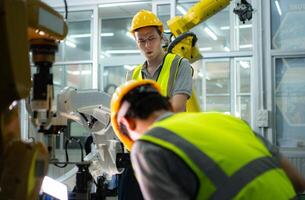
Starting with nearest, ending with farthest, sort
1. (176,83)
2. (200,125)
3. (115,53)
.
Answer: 1. (200,125)
2. (176,83)
3. (115,53)

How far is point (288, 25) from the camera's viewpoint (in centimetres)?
652

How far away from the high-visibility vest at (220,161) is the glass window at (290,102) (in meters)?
5.07

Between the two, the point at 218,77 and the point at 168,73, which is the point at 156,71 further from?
the point at 218,77

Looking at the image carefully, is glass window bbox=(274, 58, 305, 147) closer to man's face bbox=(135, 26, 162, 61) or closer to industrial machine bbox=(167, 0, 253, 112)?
industrial machine bbox=(167, 0, 253, 112)

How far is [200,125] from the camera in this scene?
1570 mm

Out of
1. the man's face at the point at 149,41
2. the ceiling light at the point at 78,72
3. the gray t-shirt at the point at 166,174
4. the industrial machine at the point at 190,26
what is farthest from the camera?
the ceiling light at the point at 78,72

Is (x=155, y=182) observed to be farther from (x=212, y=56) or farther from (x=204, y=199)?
(x=212, y=56)

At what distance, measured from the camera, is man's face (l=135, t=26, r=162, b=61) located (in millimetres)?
3180

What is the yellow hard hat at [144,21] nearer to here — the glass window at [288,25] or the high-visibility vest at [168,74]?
the high-visibility vest at [168,74]

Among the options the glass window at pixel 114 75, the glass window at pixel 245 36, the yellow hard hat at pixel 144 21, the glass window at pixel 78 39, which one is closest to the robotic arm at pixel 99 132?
the yellow hard hat at pixel 144 21

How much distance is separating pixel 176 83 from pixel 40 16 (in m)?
1.60

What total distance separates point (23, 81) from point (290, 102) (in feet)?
18.0

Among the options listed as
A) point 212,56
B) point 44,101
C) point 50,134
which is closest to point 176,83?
point 50,134

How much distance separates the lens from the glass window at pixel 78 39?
7.80 metres
